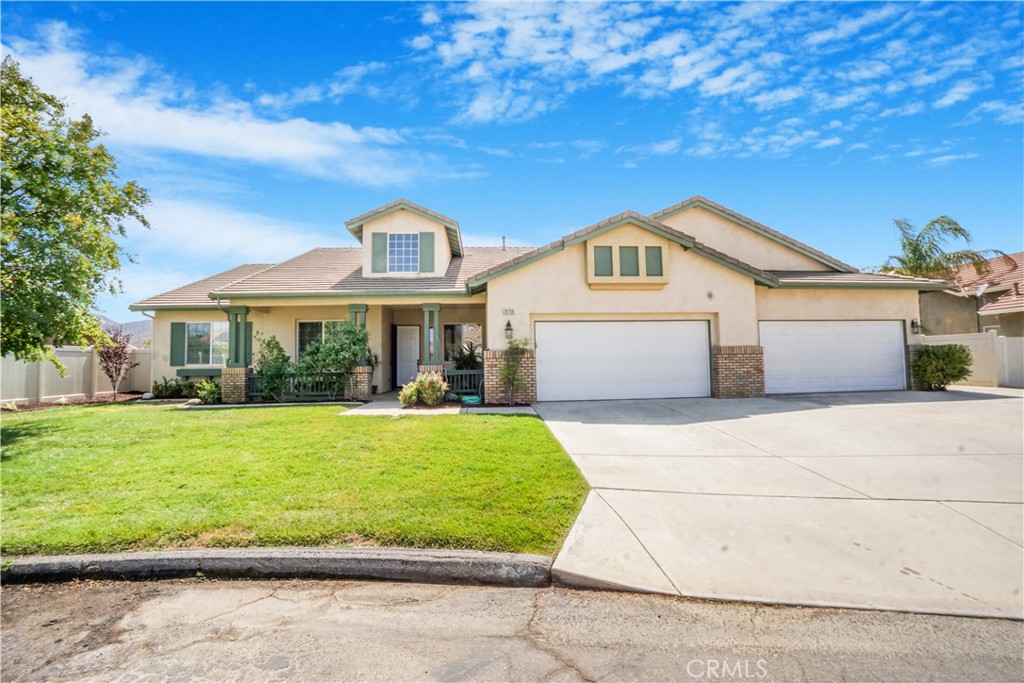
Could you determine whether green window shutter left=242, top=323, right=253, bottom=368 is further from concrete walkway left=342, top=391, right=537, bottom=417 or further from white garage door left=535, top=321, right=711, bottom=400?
white garage door left=535, top=321, right=711, bottom=400

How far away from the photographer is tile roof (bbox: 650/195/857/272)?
49.6 feet

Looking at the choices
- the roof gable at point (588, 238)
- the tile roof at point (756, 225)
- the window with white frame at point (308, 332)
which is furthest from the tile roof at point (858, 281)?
the window with white frame at point (308, 332)

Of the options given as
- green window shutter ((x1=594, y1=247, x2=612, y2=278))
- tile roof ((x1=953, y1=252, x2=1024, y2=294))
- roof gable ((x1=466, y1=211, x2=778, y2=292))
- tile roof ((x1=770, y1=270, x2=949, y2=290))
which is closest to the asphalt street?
roof gable ((x1=466, y1=211, x2=778, y2=292))

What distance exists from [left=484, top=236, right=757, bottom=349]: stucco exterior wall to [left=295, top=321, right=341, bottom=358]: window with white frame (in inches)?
274

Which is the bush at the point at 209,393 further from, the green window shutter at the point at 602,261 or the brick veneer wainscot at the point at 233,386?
the green window shutter at the point at 602,261

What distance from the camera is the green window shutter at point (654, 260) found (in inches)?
496

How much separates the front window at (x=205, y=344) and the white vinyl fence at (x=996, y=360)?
24165mm

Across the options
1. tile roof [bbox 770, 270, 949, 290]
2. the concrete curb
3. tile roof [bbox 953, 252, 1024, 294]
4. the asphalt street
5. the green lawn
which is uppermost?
tile roof [bbox 953, 252, 1024, 294]

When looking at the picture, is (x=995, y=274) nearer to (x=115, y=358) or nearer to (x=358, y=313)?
(x=358, y=313)

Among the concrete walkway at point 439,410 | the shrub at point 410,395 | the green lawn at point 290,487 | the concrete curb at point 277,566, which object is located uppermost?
the shrub at point 410,395

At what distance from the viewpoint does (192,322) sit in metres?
16.6

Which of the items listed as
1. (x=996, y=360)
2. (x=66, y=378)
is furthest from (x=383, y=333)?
(x=996, y=360)

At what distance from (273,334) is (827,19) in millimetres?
16861

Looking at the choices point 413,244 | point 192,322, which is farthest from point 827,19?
point 192,322
